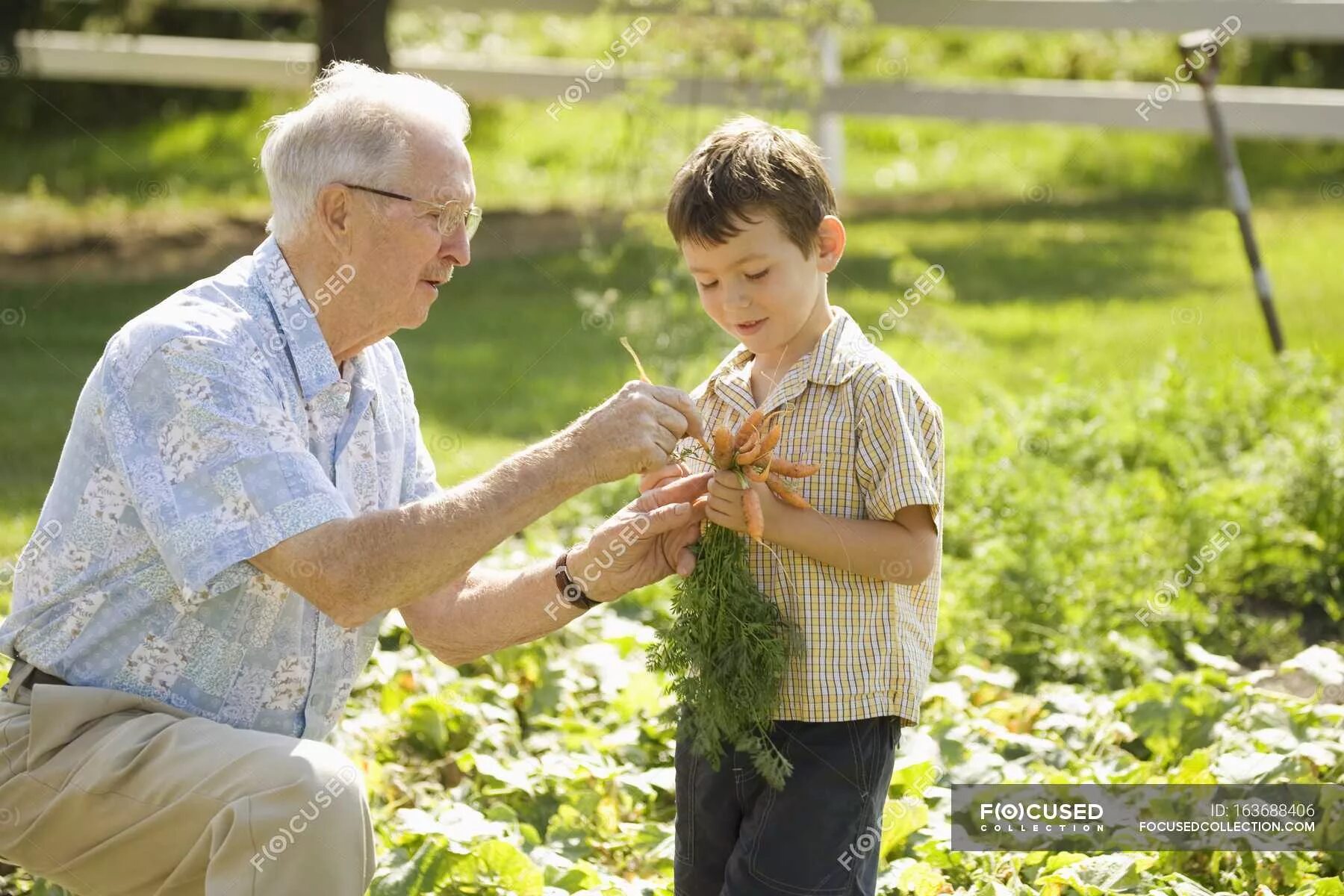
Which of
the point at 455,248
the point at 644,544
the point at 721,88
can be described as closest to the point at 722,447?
the point at 644,544

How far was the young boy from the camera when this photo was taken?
2.69 m

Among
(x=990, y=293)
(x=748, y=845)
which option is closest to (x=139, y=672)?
(x=748, y=845)

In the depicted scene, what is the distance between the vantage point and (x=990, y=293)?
9.44 meters

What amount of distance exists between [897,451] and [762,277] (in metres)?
0.40

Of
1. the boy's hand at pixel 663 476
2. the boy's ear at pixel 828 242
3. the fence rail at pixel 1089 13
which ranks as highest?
the fence rail at pixel 1089 13

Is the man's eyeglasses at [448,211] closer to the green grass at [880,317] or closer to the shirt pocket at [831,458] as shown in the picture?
the shirt pocket at [831,458]

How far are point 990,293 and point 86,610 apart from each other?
732cm

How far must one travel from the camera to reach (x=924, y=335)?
7.08m

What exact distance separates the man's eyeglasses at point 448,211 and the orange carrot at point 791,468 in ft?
2.73

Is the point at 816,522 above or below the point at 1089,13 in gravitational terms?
below

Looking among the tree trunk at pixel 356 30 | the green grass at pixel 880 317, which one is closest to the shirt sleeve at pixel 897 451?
the green grass at pixel 880 317

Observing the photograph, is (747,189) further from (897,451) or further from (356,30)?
(356,30)

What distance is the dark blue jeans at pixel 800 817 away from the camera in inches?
105

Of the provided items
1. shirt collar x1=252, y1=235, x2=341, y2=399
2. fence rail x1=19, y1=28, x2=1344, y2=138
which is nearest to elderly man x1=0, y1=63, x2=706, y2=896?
shirt collar x1=252, y1=235, x2=341, y2=399
